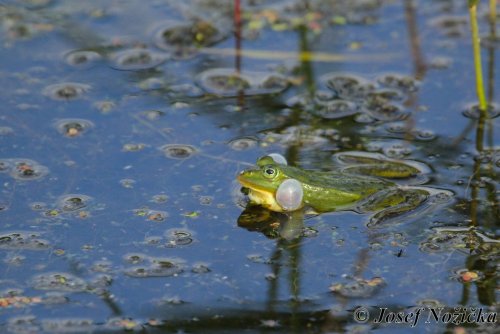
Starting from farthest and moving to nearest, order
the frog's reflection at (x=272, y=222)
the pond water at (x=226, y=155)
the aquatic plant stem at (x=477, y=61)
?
1. the aquatic plant stem at (x=477, y=61)
2. the frog's reflection at (x=272, y=222)
3. the pond water at (x=226, y=155)

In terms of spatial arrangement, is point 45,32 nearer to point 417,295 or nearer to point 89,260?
point 89,260

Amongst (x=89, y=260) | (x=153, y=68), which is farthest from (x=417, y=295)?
(x=153, y=68)

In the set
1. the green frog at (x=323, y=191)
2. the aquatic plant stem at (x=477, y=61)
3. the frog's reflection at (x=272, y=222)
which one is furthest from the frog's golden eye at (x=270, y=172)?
the aquatic plant stem at (x=477, y=61)

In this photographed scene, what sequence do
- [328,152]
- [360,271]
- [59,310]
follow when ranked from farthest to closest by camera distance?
[328,152] < [360,271] < [59,310]

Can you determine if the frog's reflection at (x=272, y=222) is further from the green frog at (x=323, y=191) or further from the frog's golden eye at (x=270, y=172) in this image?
the frog's golden eye at (x=270, y=172)

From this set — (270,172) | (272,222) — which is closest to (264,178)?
(270,172)

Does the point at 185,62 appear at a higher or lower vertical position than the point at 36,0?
lower

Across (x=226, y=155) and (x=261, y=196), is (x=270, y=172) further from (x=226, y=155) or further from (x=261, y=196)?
(x=226, y=155)
